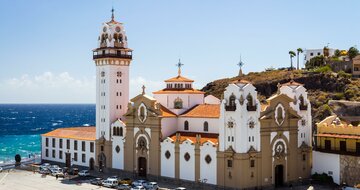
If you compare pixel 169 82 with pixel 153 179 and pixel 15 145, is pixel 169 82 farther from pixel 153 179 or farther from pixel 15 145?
pixel 15 145

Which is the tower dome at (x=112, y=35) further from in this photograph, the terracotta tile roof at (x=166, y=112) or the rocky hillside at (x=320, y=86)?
the rocky hillside at (x=320, y=86)

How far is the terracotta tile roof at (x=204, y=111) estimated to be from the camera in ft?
203

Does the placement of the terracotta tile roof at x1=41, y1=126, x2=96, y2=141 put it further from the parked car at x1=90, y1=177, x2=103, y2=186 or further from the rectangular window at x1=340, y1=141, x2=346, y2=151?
the rectangular window at x1=340, y1=141, x2=346, y2=151

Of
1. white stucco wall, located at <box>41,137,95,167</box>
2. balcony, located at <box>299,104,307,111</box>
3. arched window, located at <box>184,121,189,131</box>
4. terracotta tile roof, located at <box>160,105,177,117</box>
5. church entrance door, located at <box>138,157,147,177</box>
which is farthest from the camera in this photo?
white stucco wall, located at <box>41,137,95,167</box>

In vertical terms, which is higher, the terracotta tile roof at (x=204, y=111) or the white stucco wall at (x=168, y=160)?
the terracotta tile roof at (x=204, y=111)

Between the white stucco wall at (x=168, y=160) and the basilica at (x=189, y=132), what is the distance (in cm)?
12

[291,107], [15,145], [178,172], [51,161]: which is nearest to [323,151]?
[291,107]

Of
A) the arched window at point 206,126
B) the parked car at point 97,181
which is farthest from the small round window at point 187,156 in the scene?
the parked car at point 97,181

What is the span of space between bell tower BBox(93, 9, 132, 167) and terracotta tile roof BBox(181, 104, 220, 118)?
10.4 meters

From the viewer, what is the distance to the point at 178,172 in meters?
60.5

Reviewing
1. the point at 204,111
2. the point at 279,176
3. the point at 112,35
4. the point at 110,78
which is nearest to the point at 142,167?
the point at 204,111

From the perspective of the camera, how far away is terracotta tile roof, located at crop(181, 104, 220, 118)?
61.9 metres

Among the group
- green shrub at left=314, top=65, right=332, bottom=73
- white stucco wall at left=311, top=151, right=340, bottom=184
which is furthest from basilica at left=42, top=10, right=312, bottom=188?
green shrub at left=314, top=65, right=332, bottom=73

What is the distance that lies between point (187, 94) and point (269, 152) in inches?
567
